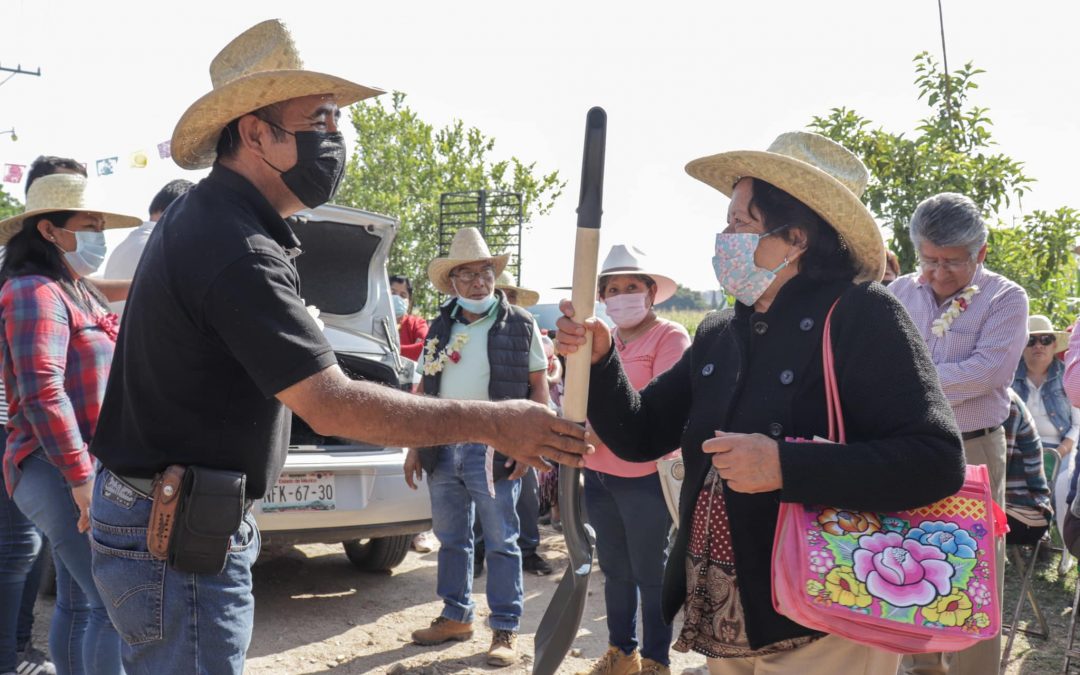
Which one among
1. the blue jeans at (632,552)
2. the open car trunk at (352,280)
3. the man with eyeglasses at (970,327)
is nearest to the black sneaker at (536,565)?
the open car trunk at (352,280)

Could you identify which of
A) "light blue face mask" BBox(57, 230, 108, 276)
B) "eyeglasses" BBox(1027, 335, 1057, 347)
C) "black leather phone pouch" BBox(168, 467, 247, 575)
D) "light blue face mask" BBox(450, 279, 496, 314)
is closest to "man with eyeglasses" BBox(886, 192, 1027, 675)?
"light blue face mask" BBox(450, 279, 496, 314)

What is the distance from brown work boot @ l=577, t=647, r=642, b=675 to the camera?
4.53m

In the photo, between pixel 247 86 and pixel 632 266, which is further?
pixel 632 266

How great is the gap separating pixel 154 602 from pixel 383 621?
345 centimetres

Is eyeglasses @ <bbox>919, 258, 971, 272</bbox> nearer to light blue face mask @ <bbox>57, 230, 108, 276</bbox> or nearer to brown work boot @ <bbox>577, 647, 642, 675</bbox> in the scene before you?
brown work boot @ <bbox>577, 647, 642, 675</bbox>

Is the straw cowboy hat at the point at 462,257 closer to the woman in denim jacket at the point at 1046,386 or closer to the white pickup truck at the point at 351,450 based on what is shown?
the white pickup truck at the point at 351,450

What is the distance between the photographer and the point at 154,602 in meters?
2.22

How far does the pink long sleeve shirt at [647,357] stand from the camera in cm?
458

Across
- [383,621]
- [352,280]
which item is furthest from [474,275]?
[383,621]

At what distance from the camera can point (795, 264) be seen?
8.10 ft

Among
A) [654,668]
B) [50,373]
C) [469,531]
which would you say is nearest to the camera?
[50,373]

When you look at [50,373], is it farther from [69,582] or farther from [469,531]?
[469,531]

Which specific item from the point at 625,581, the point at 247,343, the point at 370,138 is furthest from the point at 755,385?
the point at 370,138

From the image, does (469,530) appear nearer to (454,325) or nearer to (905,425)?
(454,325)
